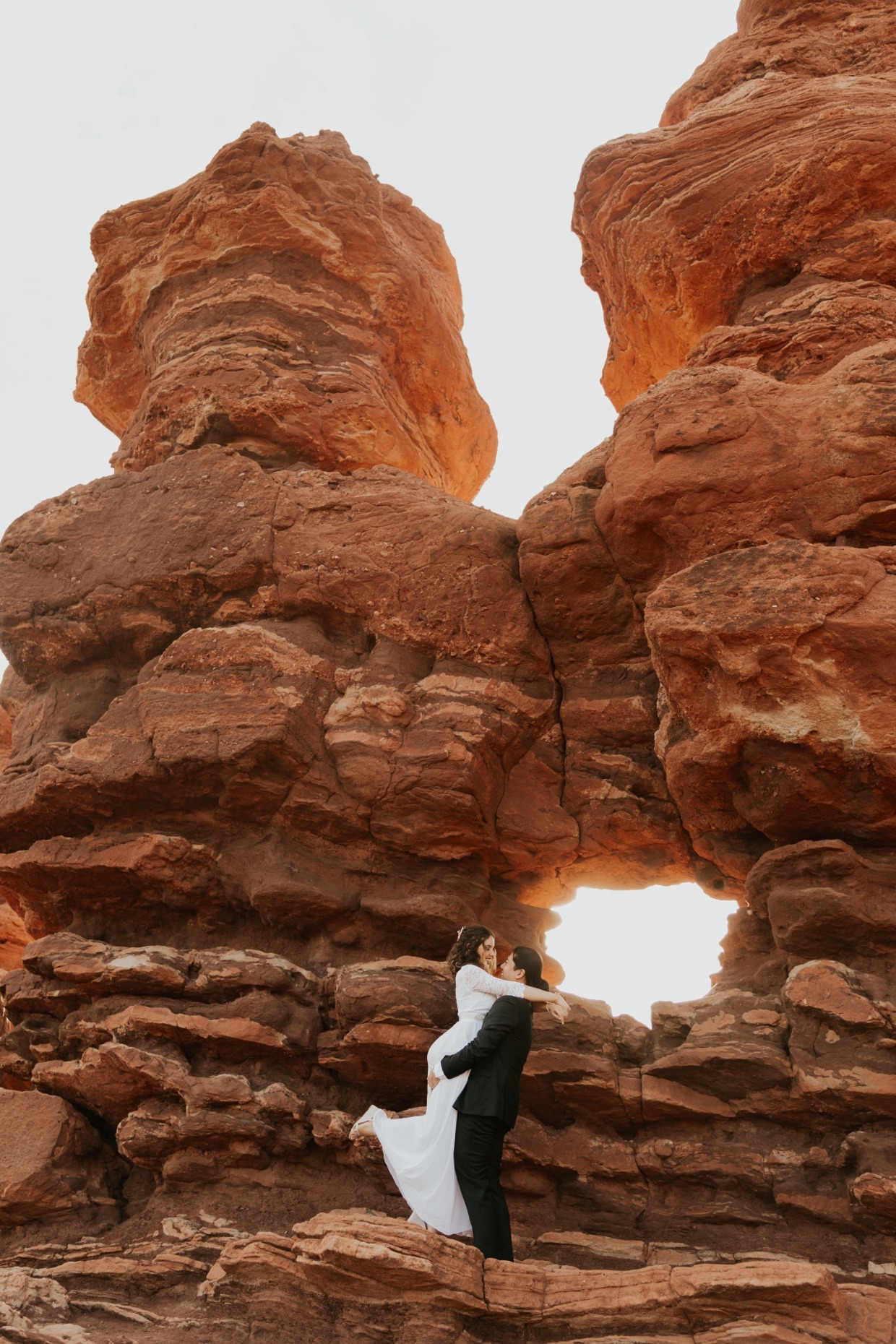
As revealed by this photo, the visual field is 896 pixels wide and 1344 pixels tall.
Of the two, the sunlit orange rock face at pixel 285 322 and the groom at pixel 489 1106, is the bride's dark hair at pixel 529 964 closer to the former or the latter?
the groom at pixel 489 1106

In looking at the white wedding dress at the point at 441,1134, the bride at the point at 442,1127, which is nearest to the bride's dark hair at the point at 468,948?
the bride at the point at 442,1127

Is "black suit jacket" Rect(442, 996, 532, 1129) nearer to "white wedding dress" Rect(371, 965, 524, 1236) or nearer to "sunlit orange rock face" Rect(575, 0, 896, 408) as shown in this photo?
"white wedding dress" Rect(371, 965, 524, 1236)

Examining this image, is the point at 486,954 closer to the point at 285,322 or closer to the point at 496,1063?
the point at 496,1063

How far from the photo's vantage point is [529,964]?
775 centimetres

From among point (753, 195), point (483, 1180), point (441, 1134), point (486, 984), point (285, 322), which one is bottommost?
point (483, 1180)

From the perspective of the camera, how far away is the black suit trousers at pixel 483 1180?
6582 millimetres

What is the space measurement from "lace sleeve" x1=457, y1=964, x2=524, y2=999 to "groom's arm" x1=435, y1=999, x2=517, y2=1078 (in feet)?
0.54

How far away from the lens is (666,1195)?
302 inches

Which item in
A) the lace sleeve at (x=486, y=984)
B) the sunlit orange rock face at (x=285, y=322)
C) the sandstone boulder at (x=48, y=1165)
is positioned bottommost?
the sandstone boulder at (x=48, y=1165)

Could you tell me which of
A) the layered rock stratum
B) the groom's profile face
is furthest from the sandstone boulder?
the groom's profile face

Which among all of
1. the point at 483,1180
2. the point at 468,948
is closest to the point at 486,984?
the point at 468,948

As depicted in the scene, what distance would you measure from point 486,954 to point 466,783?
1.83m

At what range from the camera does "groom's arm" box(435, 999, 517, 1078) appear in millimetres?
6906

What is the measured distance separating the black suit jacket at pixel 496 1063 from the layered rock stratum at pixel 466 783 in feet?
2.84
